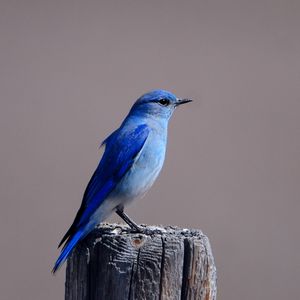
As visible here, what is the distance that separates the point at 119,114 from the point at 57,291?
3.58 metres

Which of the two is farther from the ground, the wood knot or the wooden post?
the wood knot

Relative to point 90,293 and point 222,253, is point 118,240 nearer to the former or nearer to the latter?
point 90,293

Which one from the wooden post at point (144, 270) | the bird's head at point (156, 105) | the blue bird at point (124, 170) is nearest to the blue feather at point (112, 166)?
the blue bird at point (124, 170)

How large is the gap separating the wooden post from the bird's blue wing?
95 centimetres

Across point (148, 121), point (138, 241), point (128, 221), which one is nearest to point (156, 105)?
point (148, 121)

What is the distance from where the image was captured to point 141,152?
6168mm

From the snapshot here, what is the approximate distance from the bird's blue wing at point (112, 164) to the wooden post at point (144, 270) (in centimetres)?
95

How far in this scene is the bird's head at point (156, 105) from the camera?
6.69 m

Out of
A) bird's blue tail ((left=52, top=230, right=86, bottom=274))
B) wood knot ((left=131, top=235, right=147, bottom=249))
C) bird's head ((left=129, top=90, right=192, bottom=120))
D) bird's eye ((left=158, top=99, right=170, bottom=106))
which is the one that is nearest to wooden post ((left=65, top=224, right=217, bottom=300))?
wood knot ((left=131, top=235, right=147, bottom=249))

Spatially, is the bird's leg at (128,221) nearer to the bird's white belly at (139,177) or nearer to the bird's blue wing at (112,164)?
the bird's white belly at (139,177)

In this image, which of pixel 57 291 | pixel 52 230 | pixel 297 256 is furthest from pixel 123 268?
pixel 297 256

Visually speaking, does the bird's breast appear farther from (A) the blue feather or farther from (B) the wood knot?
(B) the wood knot

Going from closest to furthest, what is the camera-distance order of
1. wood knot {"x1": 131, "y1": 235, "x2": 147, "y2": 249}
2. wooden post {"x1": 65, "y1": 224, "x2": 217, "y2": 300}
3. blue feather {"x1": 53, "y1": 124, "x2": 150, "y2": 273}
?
wooden post {"x1": 65, "y1": 224, "x2": 217, "y2": 300} → wood knot {"x1": 131, "y1": 235, "x2": 147, "y2": 249} → blue feather {"x1": 53, "y1": 124, "x2": 150, "y2": 273}

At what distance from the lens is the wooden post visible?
4.47 m
